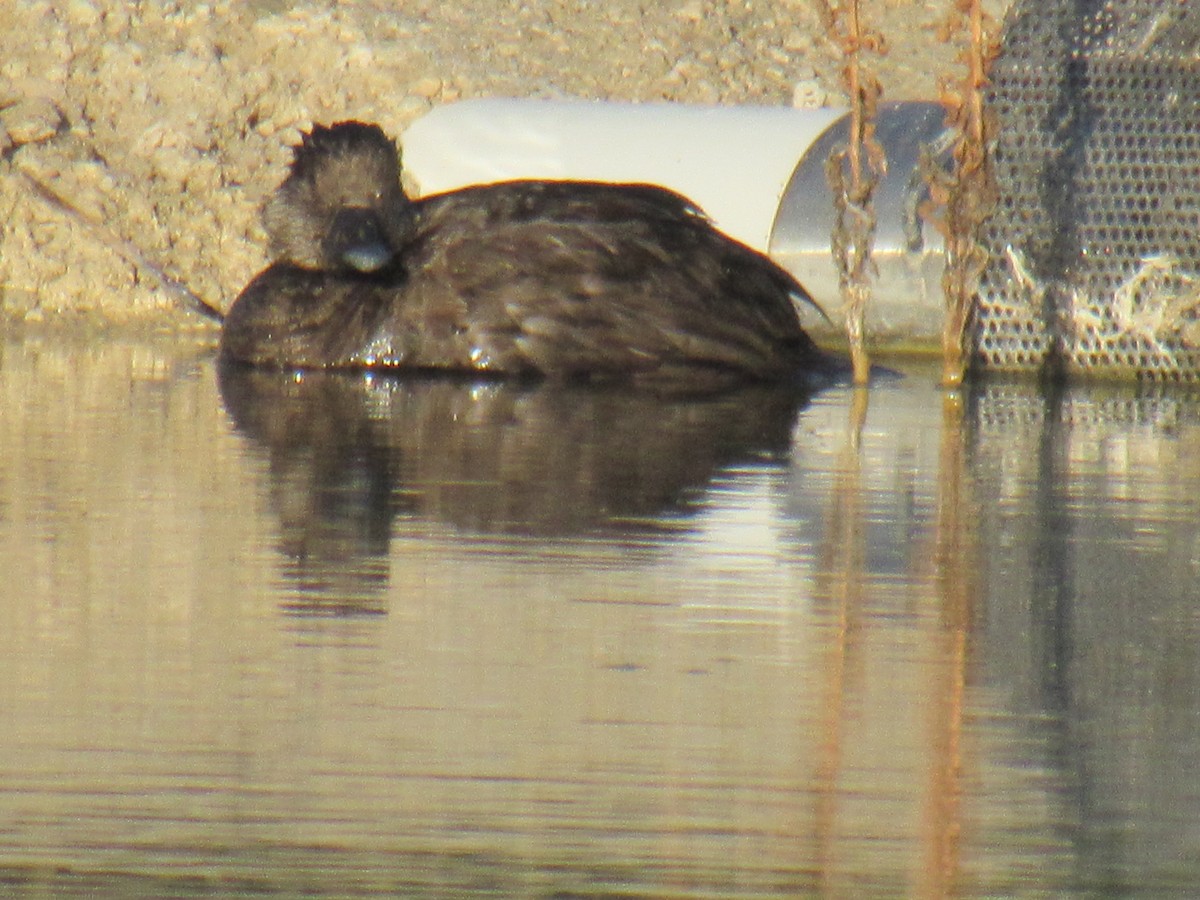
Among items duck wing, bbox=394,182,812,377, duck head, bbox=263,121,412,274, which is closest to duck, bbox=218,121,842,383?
duck wing, bbox=394,182,812,377

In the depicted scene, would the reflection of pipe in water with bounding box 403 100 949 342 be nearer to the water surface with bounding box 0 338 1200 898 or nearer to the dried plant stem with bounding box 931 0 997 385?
the dried plant stem with bounding box 931 0 997 385

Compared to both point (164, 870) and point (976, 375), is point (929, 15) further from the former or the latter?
point (164, 870)

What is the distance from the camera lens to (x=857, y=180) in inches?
319

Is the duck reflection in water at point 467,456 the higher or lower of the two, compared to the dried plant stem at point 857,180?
lower

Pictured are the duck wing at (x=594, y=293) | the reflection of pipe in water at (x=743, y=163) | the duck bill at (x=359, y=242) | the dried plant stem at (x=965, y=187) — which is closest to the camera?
the dried plant stem at (x=965, y=187)

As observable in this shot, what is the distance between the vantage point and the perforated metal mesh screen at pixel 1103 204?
8.96 m

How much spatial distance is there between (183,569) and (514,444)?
214cm

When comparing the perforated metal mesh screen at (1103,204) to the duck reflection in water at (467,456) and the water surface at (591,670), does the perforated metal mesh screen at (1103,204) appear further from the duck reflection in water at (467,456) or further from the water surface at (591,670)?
the water surface at (591,670)

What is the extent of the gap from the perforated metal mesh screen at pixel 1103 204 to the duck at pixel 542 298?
0.84 m

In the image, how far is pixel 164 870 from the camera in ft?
8.18

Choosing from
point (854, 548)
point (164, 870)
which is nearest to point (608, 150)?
point (854, 548)

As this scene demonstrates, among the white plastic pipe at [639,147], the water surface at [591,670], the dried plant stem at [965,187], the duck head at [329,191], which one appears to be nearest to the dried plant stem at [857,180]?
the dried plant stem at [965,187]

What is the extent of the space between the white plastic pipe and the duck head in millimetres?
931

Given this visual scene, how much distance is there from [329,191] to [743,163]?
1812 mm
